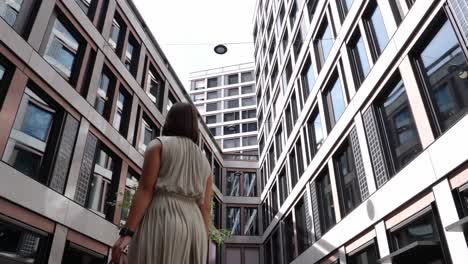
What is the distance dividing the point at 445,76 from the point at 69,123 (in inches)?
486

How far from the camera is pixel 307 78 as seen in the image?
71.6 feet

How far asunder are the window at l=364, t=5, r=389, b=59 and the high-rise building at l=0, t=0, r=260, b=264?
10509 mm

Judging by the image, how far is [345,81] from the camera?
15.7 metres

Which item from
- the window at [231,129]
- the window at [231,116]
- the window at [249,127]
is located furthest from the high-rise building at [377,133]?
the window at [231,116]

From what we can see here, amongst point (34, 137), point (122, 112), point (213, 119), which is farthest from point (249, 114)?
point (34, 137)

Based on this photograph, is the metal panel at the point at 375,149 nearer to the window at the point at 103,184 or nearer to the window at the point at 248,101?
the window at the point at 103,184

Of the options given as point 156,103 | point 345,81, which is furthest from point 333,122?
point 156,103

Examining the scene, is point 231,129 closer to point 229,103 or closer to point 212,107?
point 229,103

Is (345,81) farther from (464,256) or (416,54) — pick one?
(464,256)

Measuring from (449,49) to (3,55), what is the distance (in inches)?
488

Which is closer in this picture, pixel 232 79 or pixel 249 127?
pixel 249 127

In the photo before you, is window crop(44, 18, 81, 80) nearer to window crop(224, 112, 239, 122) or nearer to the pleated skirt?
the pleated skirt

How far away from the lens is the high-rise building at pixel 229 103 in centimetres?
5753

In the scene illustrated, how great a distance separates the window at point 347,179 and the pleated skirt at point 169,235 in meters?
12.3
